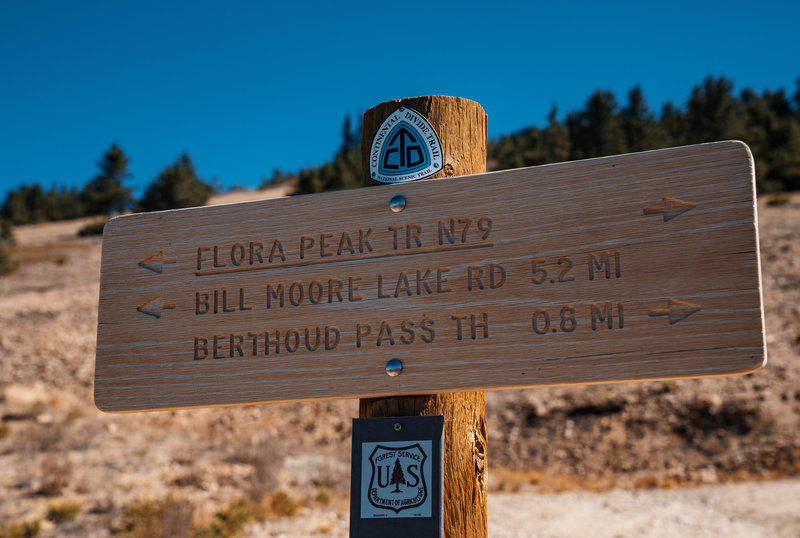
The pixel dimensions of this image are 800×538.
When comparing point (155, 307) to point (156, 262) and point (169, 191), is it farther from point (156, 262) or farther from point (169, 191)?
point (169, 191)

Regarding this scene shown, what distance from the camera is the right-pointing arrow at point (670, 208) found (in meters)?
1.62

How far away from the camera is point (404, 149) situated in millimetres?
2006

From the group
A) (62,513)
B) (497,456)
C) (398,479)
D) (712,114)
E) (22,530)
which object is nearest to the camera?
(398,479)

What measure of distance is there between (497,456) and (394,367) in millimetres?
13399

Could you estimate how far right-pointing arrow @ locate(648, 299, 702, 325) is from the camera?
1.54 m

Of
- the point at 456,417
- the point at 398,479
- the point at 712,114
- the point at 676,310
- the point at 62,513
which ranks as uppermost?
the point at 712,114

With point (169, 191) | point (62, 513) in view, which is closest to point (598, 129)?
point (169, 191)

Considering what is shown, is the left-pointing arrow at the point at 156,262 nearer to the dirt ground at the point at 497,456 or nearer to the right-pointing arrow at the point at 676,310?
the right-pointing arrow at the point at 676,310

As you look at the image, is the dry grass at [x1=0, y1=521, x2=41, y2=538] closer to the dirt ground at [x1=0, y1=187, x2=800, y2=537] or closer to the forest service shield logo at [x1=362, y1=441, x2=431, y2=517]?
the dirt ground at [x1=0, y1=187, x2=800, y2=537]

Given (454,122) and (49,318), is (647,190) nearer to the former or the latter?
(454,122)

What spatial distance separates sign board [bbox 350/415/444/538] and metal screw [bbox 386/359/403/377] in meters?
0.11

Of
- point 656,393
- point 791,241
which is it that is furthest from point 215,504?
point 791,241

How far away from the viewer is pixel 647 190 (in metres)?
1.67

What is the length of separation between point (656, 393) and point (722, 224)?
14.6 metres
